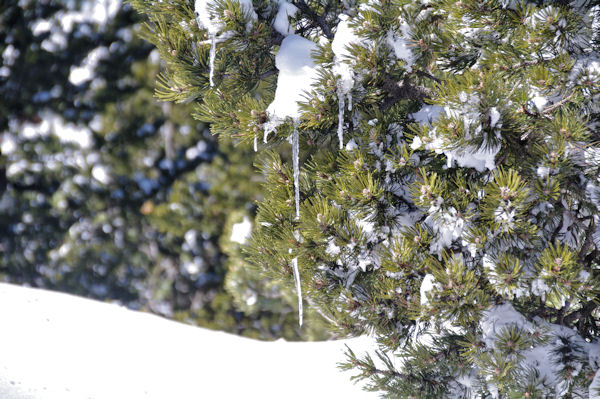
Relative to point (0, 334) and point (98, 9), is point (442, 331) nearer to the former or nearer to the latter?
point (0, 334)

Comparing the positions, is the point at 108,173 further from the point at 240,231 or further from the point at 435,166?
the point at 435,166

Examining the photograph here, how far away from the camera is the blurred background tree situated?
412cm

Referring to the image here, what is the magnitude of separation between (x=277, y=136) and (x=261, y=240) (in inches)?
19.9

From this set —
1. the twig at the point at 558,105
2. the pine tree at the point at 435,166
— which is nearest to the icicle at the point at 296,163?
the pine tree at the point at 435,166

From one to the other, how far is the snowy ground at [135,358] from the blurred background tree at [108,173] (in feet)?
1.30

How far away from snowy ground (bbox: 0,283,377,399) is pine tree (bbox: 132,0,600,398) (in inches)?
47.8

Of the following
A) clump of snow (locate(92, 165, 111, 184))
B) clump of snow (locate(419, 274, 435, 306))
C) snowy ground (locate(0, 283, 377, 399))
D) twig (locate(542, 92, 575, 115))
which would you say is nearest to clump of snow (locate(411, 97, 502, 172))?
twig (locate(542, 92, 575, 115))

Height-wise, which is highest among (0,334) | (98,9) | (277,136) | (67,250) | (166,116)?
(98,9)

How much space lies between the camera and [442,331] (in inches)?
83.0

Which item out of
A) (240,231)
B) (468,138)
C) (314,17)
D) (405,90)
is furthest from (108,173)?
(468,138)

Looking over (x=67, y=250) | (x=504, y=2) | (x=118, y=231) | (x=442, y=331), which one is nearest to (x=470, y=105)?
(x=504, y=2)

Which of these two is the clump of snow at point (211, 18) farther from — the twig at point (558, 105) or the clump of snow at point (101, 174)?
the clump of snow at point (101, 174)

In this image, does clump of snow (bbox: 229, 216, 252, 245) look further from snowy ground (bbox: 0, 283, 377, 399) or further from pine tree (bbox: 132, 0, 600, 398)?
pine tree (bbox: 132, 0, 600, 398)

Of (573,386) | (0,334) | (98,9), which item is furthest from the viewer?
(98,9)
